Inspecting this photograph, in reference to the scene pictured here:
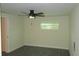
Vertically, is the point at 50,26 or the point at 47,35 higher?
the point at 50,26

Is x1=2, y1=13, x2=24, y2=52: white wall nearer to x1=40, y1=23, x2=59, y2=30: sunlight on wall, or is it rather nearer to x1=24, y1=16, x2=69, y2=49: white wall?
x1=24, y1=16, x2=69, y2=49: white wall

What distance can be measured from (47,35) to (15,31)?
94 centimetres

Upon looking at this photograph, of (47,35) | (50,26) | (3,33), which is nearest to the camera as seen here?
(3,33)

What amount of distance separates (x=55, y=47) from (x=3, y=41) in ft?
4.77

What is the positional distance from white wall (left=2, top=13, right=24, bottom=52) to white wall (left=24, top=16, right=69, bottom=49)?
146 mm

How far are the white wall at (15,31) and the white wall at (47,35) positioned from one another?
0.48 ft

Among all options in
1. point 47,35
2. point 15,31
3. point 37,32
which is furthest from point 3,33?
point 47,35

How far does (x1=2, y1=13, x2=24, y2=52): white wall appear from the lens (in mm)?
3411

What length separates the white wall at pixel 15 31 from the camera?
341 cm

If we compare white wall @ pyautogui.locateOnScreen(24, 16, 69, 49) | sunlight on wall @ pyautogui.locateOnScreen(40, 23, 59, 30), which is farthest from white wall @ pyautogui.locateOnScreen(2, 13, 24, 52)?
sunlight on wall @ pyautogui.locateOnScreen(40, 23, 59, 30)

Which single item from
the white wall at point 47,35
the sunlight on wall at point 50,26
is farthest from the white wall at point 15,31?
the sunlight on wall at point 50,26

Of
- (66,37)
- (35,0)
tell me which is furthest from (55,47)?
(35,0)

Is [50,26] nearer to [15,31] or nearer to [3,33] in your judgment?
[15,31]

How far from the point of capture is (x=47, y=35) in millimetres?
Answer: 3693
